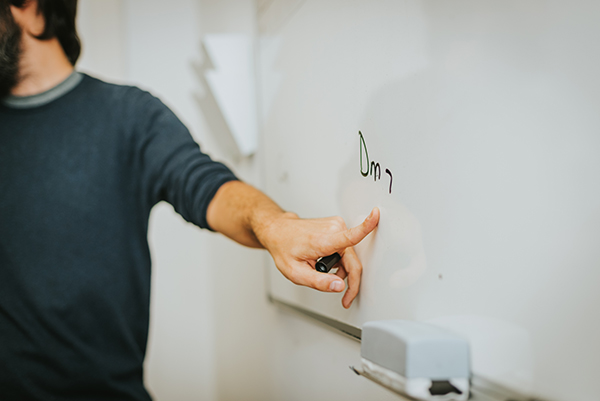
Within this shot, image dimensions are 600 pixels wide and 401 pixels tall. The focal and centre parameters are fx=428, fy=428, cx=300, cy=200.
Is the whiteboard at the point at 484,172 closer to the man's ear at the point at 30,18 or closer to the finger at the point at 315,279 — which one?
the finger at the point at 315,279

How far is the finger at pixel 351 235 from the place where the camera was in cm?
51

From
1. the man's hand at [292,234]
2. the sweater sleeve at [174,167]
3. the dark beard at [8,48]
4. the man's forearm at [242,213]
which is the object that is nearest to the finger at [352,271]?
the man's hand at [292,234]

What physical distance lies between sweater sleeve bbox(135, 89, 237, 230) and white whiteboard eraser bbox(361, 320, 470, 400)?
0.43 metres

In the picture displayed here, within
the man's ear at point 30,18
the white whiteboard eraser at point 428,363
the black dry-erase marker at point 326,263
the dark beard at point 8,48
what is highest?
the man's ear at point 30,18

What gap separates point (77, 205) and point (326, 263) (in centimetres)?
55

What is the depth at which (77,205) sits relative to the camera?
828 millimetres

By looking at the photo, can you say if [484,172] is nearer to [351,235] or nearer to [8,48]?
[351,235]

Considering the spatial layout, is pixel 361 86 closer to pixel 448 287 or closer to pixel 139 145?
pixel 448 287

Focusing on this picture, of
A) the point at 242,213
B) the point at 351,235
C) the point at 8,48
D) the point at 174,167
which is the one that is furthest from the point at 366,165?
the point at 8,48

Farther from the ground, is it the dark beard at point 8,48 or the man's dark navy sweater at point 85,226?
the dark beard at point 8,48

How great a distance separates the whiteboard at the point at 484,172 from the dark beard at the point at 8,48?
63cm

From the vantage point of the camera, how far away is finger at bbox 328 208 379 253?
1.66 feet

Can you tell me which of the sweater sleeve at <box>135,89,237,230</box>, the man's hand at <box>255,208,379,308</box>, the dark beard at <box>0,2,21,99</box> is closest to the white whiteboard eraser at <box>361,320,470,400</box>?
the man's hand at <box>255,208,379,308</box>

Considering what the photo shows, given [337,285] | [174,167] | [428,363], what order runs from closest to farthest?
[428,363]
[337,285]
[174,167]
